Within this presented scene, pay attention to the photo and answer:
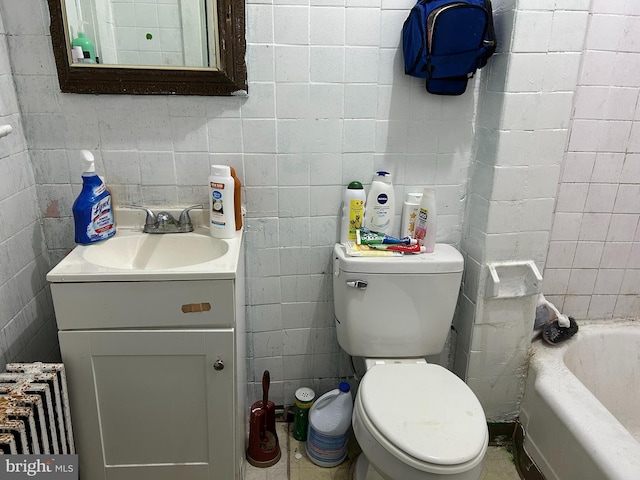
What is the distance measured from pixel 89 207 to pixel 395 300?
0.99 m

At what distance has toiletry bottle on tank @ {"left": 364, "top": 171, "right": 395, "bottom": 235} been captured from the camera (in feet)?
5.27

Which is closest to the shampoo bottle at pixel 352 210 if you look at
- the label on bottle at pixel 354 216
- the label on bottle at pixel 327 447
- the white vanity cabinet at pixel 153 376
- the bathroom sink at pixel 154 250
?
the label on bottle at pixel 354 216

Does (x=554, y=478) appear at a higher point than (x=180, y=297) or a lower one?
lower

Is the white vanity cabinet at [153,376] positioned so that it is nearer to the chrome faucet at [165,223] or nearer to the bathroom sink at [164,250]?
the bathroom sink at [164,250]

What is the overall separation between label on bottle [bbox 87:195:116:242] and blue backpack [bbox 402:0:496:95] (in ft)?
3.37

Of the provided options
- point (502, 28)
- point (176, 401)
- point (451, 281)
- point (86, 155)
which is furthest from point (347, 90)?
point (176, 401)

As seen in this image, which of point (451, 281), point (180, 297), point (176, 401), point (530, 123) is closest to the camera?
point (180, 297)

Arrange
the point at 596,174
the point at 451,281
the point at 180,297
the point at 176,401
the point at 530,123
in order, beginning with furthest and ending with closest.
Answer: the point at 596,174 → the point at 451,281 → the point at 530,123 → the point at 176,401 → the point at 180,297

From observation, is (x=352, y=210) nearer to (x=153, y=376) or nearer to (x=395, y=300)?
(x=395, y=300)

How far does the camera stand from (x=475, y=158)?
165 centimetres

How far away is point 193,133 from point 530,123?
1.06 m

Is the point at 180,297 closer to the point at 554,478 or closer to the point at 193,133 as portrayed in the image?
the point at 193,133

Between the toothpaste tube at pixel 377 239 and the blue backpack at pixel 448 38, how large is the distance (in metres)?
0.53

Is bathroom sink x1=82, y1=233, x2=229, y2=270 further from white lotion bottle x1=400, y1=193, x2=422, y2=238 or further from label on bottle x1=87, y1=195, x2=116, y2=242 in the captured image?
white lotion bottle x1=400, y1=193, x2=422, y2=238
